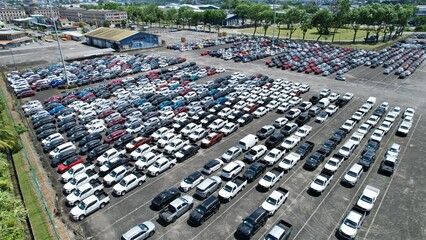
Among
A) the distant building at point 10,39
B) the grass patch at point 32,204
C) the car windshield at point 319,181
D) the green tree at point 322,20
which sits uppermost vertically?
the green tree at point 322,20

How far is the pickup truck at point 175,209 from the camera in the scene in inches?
1062

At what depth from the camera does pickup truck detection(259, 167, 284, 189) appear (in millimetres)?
31531

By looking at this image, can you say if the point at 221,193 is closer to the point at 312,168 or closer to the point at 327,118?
the point at 312,168

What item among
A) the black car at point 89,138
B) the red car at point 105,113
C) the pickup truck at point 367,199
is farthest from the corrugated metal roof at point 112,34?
the pickup truck at point 367,199

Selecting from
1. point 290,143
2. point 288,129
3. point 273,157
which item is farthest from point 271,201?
point 288,129

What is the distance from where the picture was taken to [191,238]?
83.9 feet

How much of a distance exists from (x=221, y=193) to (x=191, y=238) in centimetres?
613

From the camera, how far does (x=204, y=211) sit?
88.3ft

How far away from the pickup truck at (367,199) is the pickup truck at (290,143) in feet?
38.8

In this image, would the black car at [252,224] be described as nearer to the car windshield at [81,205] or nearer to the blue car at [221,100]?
the car windshield at [81,205]

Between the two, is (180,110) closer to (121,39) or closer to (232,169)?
(232,169)

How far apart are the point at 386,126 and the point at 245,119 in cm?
2229

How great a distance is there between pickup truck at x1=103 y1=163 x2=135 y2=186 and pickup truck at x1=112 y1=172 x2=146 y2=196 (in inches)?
41.5

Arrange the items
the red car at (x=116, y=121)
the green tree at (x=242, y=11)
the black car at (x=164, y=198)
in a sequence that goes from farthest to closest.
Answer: the green tree at (x=242, y=11) → the red car at (x=116, y=121) → the black car at (x=164, y=198)
